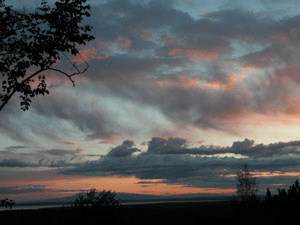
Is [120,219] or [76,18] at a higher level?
[76,18]

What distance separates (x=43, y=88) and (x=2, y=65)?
2.36 metres

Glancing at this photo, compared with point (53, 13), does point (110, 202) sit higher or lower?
lower

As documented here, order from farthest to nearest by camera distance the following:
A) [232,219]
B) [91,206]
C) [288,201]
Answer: [91,206] → [232,219] → [288,201]

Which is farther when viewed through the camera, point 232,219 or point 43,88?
point 232,219

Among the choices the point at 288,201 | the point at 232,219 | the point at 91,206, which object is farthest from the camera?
the point at 91,206

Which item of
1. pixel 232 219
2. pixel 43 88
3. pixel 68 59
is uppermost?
pixel 68 59

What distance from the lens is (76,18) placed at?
20.9 m

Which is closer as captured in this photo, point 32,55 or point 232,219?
point 32,55

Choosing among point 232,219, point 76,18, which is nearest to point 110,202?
point 232,219

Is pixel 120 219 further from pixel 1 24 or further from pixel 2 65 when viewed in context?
pixel 1 24

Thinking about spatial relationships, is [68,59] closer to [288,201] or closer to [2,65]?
[2,65]

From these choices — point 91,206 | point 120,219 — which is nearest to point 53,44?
point 120,219

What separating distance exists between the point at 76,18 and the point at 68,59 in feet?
7.12

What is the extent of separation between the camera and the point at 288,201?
2053 cm
